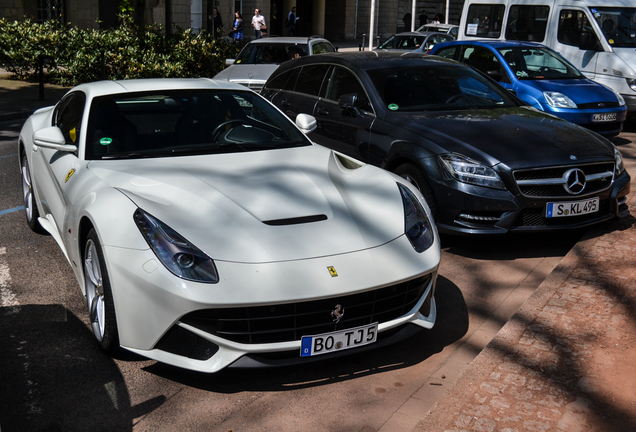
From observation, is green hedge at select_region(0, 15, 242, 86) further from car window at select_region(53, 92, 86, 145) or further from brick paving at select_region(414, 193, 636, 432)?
brick paving at select_region(414, 193, 636, 432)

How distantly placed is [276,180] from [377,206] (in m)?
0.62

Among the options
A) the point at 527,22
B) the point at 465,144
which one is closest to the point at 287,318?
the point at 465,144

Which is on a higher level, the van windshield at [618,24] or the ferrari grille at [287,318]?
the van windshield at [618,24]

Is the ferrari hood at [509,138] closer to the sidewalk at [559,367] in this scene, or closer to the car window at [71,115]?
the sidewalk at [559,367]

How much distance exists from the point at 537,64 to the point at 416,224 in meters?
7.49

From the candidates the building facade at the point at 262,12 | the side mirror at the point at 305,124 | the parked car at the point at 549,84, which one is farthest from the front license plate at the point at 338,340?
the building facade at the point at 262,12

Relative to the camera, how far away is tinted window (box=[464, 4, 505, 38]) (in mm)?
13758

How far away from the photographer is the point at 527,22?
43.1ft

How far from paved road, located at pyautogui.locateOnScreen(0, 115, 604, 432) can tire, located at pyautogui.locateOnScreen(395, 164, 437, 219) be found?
87cm

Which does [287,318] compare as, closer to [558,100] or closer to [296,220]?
[296,220]

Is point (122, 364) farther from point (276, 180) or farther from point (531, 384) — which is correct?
point (531, 384)

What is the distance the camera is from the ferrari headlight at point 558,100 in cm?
964

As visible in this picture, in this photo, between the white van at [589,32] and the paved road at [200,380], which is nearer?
the paved road at [200,380]

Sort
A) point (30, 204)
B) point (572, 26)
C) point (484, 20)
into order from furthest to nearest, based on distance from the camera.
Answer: point (484, 20) < point (572, 26) < point (30, 204)
